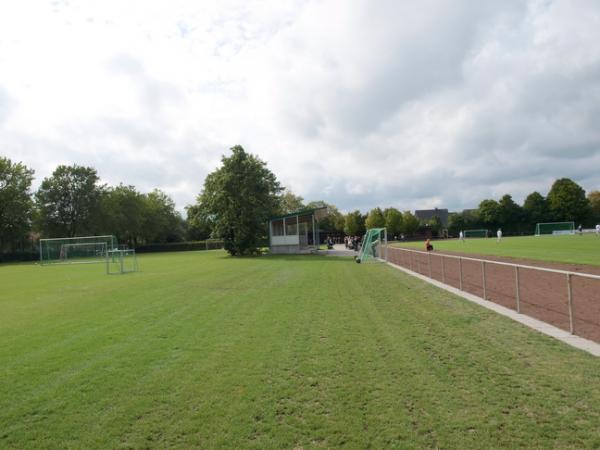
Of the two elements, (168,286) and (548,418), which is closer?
(548,418)

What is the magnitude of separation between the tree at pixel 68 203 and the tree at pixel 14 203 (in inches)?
99.0

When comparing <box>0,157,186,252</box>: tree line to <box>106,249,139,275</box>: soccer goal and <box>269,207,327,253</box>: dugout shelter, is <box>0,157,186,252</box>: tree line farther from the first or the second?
<box>269,207,327,253</box>: dugout shelter

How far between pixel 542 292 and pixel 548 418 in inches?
354

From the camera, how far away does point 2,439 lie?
3680mm

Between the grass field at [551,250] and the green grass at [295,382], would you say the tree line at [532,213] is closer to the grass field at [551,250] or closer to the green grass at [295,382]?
the grass field at [551,250]

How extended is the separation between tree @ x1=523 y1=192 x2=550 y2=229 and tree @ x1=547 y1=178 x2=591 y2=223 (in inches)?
52.3

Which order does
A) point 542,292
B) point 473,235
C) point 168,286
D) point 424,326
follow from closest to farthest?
point 424,326 < point 542,292 < point 168,286 < point 473,235

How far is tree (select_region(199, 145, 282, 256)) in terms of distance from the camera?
3900 cm

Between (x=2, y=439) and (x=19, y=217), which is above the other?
(x=19, y=217)

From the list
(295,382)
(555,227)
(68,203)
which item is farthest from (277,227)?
(555,227)

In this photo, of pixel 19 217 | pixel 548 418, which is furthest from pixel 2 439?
pixel 19 217

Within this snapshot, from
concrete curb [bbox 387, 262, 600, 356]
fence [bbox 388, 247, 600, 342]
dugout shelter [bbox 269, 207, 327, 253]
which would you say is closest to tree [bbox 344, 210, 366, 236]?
dugout shelter [bbox 269, 207, 327, 253]

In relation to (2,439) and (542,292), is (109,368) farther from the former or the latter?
(542,292)

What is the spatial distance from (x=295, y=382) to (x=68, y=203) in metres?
69.1
